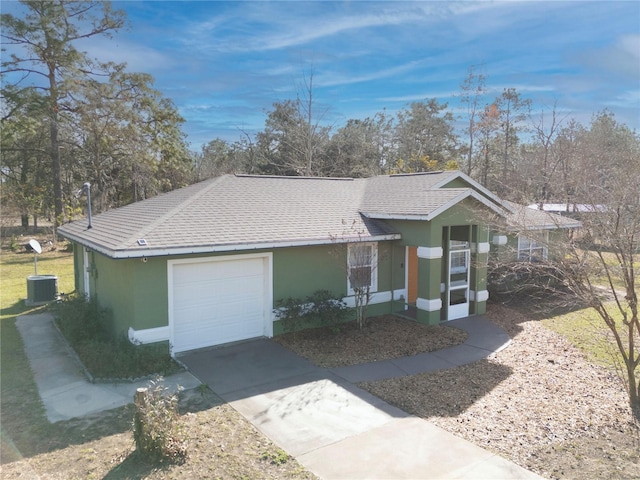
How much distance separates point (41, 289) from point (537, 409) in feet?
51.4

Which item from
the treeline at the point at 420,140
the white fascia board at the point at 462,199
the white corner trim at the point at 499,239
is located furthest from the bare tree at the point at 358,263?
the treeline at the point at 420,140

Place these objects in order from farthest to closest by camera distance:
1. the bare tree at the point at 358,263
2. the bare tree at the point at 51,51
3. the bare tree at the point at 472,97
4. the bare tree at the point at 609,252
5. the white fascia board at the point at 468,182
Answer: the bare tree at the point at 472,97 < the bare tree at the point at 51,51 < the white fascia board at the point at 468,182 < the bare tree at the point at 358,263 < the bare tree at the point at 609,252

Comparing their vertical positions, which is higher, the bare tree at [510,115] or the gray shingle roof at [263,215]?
the bare tree at [510,115]

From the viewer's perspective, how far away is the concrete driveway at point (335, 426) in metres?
5.40

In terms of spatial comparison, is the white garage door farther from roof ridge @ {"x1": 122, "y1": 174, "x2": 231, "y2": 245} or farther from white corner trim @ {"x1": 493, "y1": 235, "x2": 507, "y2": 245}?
white corner trim @ {"x1": 493, "y1": 235, "x2": 507, "y2": 245}

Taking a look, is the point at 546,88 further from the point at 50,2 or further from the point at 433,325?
the point at 50,2

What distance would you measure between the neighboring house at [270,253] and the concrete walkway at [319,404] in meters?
1.09

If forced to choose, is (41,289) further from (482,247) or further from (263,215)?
(482,247)

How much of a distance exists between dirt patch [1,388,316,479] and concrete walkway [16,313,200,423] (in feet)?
1.52

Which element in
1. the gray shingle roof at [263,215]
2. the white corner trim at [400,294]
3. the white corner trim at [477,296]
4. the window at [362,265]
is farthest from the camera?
the white corner trim at [477,296]

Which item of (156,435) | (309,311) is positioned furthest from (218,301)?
(156,435)

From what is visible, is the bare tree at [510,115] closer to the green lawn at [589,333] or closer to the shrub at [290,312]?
the green lawn at [589,333]

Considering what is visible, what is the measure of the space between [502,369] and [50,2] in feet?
114

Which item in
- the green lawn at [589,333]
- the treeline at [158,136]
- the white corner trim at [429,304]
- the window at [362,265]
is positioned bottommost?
the green lawn at [589,333]
